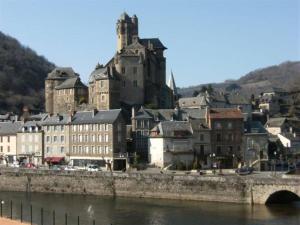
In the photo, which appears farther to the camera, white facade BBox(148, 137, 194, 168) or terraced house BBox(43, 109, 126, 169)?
terraced house BBox(43, 109, 126, 169)

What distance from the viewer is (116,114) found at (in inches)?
2886

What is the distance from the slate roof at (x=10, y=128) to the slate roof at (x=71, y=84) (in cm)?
1133

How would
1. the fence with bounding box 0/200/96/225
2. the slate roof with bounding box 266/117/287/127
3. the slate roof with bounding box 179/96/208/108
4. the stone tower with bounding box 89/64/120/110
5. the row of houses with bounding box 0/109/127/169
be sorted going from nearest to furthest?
the fence with bounding box 0/200/96/225 → the row of houses with bounding box 0/109/127/169 → the stone tower with bounding box 89/64/120/110 → the slate roof with bounding box 266/117/287/127 → the slate roof with bounding box 179/96/208/108

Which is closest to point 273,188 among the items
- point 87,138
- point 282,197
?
point 282,197

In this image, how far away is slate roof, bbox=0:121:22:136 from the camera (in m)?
85.5

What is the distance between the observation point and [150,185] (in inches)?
2323

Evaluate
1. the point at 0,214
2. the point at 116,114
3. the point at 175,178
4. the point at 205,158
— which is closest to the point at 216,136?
the point at 205,158

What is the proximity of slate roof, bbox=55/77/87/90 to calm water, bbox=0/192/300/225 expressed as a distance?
36.1m

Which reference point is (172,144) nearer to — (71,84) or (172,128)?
(172,128)

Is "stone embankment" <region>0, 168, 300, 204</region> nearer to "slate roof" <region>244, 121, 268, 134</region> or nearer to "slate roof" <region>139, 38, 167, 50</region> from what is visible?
"slate roof" <region>244, 121, 268, 134</region>

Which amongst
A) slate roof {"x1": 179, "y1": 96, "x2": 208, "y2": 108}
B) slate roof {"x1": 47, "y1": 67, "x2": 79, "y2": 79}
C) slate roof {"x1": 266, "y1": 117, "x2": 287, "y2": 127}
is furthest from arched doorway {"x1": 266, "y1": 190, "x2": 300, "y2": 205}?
slate roof {"x1": 47, "y1": 67, "x2": 79, "y2": 79}

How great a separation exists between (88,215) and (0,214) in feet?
22.6

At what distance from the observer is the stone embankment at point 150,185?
53312 mm

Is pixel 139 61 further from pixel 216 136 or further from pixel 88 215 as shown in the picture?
pixel 88 215
